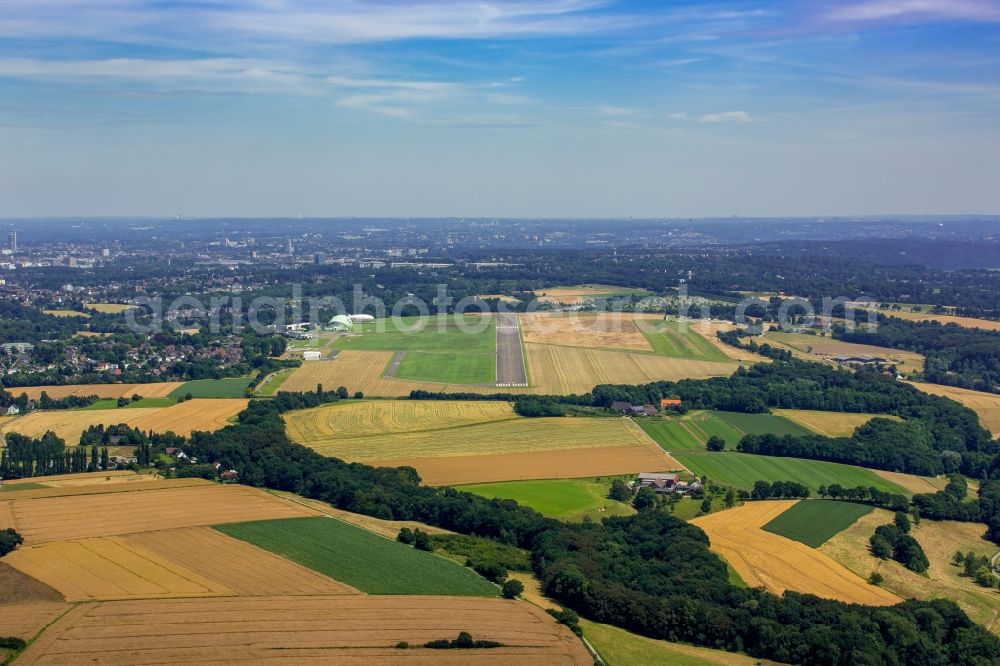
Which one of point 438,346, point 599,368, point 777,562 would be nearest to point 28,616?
point 777,562

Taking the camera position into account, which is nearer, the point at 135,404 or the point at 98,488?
the point at 98,488

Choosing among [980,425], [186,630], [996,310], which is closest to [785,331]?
[996,310]

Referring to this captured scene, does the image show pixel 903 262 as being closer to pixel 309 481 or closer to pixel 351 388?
pixel 351 388

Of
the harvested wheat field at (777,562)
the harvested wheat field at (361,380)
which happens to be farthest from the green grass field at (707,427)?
the harvested wheat field at (777,562)

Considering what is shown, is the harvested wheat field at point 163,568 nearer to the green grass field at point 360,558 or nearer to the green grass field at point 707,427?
the green grass field at point 360,558

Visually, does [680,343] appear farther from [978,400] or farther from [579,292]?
[579,292]

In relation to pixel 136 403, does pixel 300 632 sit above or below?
above

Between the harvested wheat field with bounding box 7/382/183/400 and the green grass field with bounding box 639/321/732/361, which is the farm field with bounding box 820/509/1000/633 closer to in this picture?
the green grass field with bounding box 639/321/732/361

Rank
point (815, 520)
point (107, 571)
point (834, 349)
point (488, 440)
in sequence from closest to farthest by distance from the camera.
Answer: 1. point (107, 571)
2. point (815, 520)
3. point (488, 440)
4. point (834, 349)
